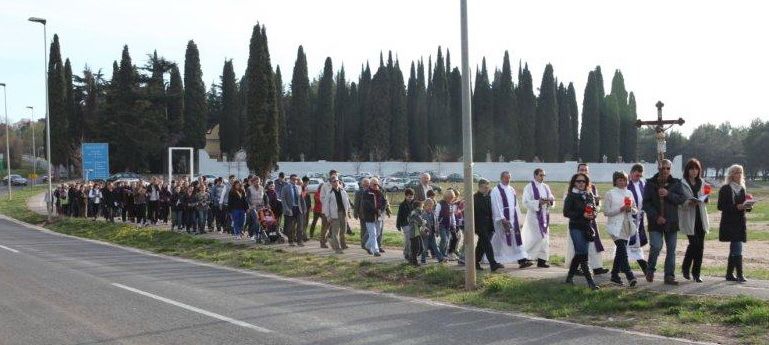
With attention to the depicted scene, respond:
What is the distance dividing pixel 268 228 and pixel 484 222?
789cm

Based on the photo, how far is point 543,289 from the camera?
10.6 meters

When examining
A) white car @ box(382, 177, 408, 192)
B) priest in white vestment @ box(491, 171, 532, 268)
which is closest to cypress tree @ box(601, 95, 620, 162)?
white car @ box(382, 177, 408, 192)

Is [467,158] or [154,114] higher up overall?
[154,114]

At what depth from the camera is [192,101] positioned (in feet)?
231

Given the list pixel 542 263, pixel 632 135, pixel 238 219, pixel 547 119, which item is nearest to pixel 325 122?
pixel 547 119

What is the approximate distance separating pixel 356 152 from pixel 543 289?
68833mm

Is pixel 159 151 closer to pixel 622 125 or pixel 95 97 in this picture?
pixel 95 97

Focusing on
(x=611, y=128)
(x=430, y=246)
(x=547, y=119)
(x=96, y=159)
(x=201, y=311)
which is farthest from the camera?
(x=611, y=128)

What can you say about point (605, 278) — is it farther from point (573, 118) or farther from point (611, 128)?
point (573, 118)

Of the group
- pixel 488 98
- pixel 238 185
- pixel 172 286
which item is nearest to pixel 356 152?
pixel 488 98

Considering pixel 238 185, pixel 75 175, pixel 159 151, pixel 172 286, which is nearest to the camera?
pixel 172 286

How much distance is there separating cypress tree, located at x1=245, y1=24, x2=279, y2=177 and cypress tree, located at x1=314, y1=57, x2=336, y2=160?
13846mm

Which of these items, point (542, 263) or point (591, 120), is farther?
point (591, 120)

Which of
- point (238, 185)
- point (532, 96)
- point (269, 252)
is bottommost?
point (269, 252)
